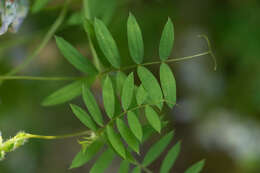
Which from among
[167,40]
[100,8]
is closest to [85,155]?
[167,40]

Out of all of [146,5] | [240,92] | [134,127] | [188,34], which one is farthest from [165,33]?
Answer: [188,34]

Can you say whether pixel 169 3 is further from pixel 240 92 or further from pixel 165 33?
pixel 165 33

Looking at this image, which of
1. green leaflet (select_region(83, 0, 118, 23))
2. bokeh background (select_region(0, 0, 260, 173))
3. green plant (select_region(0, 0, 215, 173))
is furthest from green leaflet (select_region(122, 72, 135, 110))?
bokeh background (select_region(0, 0, 260, 173))

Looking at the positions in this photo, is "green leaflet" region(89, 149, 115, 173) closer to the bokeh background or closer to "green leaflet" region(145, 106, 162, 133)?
"green leaflet" region(145, 106, 162, 133)

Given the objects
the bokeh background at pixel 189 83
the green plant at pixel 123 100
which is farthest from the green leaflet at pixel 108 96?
the bokeh background at pixel 189 83

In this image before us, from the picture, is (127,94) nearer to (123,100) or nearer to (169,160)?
(123,100)

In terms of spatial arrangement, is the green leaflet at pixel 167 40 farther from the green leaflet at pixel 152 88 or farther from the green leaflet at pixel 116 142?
the green leaflet at pixel 116 142
